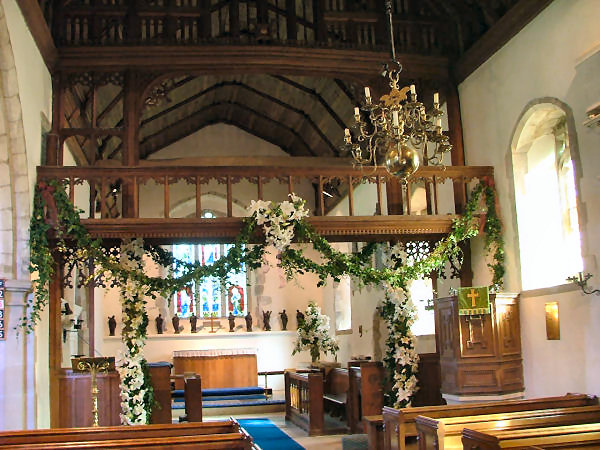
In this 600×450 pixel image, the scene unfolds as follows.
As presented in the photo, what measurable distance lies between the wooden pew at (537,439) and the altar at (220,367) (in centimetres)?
1220

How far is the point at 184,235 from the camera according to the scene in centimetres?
952

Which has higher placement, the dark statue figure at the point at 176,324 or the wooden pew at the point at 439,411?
the dark statue figure at the point at 176,324

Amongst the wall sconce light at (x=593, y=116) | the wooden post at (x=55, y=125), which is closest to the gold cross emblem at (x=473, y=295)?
the wall sconce light at (x=593, y=116)

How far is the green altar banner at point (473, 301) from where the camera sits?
8.72 meters

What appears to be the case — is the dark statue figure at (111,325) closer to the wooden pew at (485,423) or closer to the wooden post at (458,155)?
the wooden post at (458,155)

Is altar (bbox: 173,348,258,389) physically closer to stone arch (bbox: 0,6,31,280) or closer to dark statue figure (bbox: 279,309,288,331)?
dark statue figure (bbox: 279,309,288,331)

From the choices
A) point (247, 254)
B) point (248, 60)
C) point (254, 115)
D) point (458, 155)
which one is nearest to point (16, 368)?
point (247, 254)

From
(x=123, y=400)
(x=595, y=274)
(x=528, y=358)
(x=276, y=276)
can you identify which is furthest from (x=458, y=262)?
(x=276, y=276)

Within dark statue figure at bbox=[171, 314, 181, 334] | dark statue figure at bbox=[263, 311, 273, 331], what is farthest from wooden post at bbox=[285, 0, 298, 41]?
dark statue figure at bbox=[171, 314, 181, 334]

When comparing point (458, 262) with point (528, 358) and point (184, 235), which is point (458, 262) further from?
point (184, 235)

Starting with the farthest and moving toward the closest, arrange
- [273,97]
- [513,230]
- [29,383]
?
Result: [273,97]
[513,230]
[29,383]

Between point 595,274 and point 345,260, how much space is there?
3.15 meters

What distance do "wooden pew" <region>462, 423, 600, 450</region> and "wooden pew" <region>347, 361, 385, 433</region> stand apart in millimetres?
5003

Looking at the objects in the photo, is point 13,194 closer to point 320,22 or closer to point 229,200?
point 229,200
